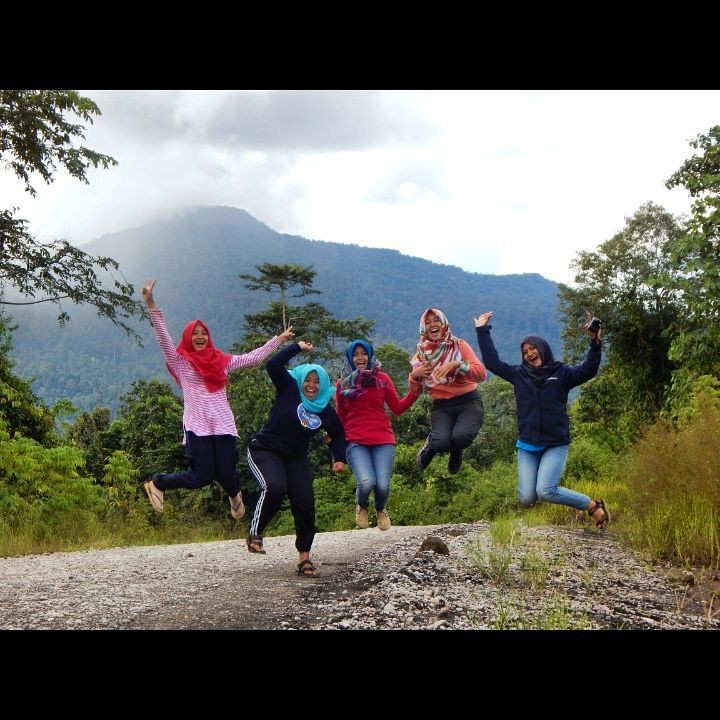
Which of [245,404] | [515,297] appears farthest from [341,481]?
[515,297]

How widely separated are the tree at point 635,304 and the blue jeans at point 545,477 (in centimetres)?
1301

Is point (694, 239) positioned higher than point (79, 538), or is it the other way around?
point (694, 239)

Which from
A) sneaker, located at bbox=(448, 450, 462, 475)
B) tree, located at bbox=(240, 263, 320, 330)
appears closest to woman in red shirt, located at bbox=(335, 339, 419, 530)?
sneaker, located at bbox=(448, 450, 462, 475)

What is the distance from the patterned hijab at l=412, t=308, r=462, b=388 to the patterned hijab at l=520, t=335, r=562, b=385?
815 mm

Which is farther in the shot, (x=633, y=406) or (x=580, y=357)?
(x=580, y=357)

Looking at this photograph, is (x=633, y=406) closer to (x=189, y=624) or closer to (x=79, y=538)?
(x=79, y=538)

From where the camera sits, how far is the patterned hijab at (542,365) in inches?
305

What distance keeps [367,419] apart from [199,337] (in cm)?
187

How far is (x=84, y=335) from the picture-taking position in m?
113

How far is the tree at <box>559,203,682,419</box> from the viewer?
84.1 ft

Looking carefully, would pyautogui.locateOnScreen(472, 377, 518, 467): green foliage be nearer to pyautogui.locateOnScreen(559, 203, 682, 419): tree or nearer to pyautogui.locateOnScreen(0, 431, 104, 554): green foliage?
pyautogui.locateOnScreen(559, 203, 682, 419): tree

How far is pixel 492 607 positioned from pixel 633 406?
20531mm

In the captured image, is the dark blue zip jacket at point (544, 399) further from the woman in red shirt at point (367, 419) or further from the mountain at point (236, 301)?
the mountain at point (236, 301)
